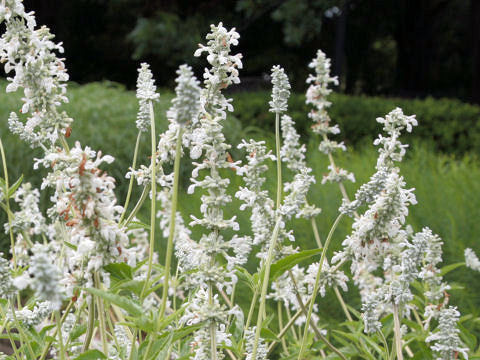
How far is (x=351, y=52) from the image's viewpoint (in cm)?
2450

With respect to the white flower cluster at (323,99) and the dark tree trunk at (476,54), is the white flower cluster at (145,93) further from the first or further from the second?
the dark tree trunk at (476,54)

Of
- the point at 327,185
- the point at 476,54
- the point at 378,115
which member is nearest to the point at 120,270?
the point at 327,185

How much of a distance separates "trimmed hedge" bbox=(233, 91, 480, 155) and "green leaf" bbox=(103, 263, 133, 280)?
9340 millimetres

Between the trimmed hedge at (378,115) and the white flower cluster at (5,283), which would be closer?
the white flower cluster at (5,283)

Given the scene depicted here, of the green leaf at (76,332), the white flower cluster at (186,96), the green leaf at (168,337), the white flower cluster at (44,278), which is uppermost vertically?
the white flower cluster at (186,96)

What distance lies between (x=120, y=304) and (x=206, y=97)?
53 cm

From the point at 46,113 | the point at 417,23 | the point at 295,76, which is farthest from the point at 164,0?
the point at 46,113

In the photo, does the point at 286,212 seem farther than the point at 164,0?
No

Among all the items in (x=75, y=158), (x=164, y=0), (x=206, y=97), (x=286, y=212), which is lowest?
(x=286, y=212)

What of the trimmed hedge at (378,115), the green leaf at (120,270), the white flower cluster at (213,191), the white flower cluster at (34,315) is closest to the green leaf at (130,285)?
the green leaf at (120,270)

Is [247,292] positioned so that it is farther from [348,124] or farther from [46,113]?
[348,124]

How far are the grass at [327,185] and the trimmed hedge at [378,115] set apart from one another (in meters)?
3.44

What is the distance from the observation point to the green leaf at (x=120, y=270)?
1278mm

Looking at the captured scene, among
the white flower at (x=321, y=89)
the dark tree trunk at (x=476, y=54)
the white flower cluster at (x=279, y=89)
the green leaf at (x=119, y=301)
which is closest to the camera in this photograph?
the green leaf at (x=119, y=301)
